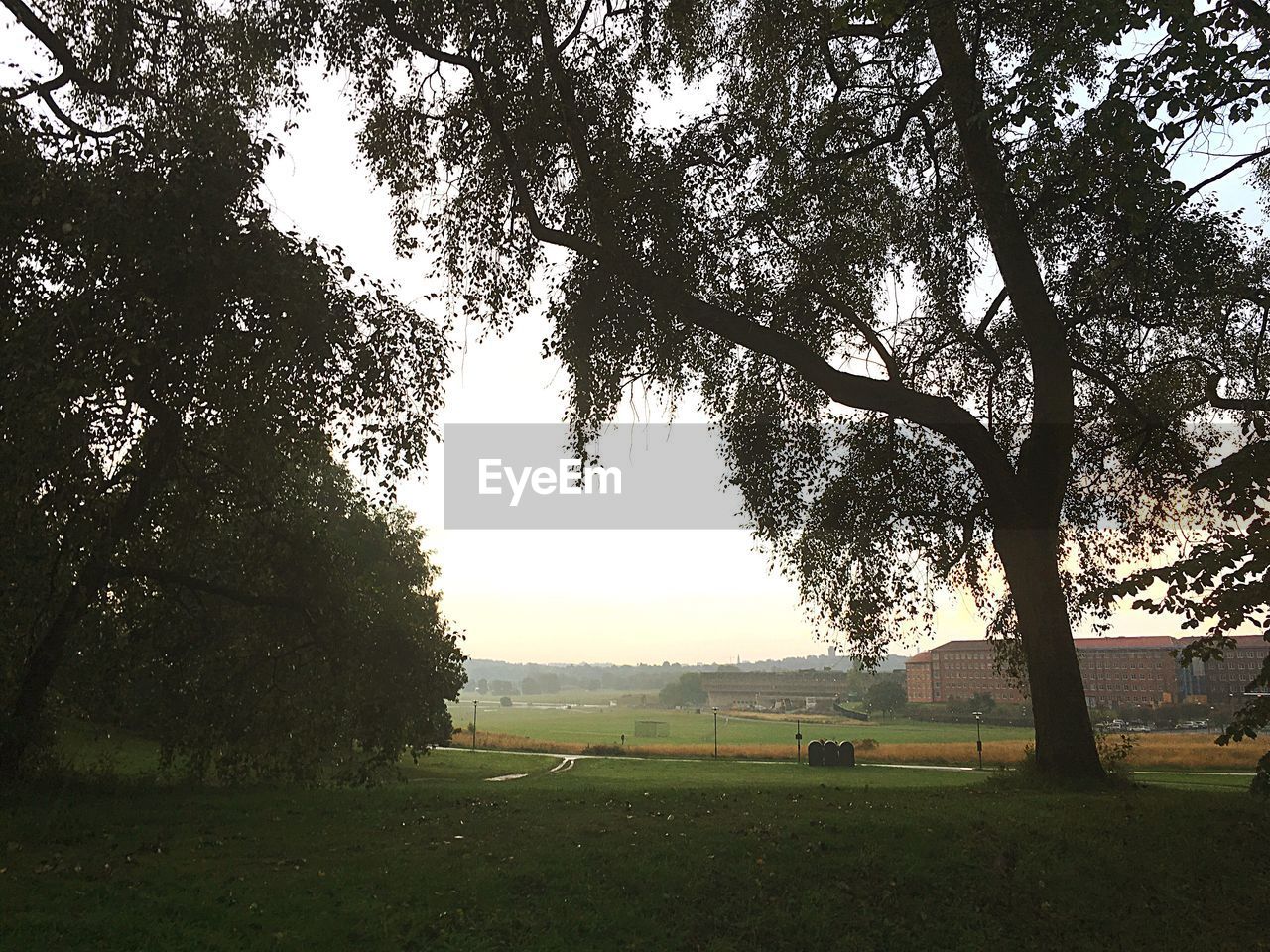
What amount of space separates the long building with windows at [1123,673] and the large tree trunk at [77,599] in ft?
369

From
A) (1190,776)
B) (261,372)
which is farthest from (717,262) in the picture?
(1190,776)

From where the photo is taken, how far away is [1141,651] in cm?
12875

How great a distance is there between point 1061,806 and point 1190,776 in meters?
32.4

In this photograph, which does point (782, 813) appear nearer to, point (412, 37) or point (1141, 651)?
point (412, 37)

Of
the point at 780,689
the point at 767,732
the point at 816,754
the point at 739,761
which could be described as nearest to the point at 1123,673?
the point at 767,732

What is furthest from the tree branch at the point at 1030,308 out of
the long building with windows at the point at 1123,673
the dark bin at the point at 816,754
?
the long building with windows at the point at 1123,673

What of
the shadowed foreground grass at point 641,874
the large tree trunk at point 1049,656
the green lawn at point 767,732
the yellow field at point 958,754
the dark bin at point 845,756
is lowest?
the green lawn at point 767,732

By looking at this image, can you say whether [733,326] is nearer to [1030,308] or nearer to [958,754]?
[1030,308]

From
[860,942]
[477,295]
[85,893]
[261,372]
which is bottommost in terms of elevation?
[860,942]

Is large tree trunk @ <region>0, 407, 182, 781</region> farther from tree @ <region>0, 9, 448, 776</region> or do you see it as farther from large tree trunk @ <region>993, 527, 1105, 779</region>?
large tree trunk @ <region>993, 527, 1105, 779</region>

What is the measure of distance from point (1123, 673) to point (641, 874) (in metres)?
142

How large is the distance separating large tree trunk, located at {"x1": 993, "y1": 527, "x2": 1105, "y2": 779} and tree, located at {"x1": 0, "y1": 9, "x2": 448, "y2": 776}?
406 inches

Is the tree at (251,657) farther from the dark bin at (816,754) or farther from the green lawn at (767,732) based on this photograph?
the green lawn at (767,732)

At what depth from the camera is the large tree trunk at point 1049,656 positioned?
14.1 meters
